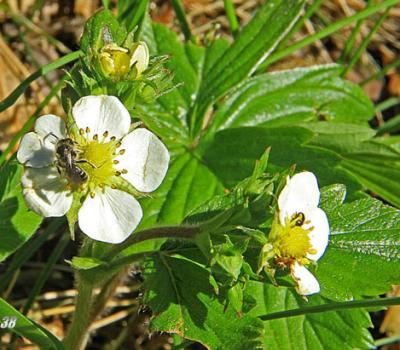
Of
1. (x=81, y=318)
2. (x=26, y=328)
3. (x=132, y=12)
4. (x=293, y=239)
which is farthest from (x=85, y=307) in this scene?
(x=132, y=12)

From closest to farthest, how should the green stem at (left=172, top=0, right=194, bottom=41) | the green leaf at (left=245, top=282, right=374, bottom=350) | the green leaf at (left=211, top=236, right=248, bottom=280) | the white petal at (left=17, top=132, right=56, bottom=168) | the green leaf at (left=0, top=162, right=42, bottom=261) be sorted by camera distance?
1. the green leaf at (left=211, top=236, right=248, bottom=280)
2. the white petal at (left=17, top=132, right=56, bottom=168)
3. the green leaf at (left=0, top=162, right=42, bottom=261)
4. the green leaf at (left=245, top=282, right=374, bottom=350)
5. the green stem at (left=172, top=0, right=194, bottom=41)

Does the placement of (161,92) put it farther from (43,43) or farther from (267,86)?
(43,43)

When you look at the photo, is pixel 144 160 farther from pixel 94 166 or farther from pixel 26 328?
pixel 26 328

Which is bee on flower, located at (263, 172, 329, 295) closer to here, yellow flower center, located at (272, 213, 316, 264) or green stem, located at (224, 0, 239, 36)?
yellow flower center, located at (272, 213, 316, 264)

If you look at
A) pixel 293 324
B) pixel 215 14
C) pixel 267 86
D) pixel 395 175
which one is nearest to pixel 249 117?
pixel 267 86

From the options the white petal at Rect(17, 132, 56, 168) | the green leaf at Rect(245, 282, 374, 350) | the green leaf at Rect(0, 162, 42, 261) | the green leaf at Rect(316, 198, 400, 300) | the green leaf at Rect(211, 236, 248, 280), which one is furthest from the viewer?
the green leaf at Rect(245, 282, 374, 350)

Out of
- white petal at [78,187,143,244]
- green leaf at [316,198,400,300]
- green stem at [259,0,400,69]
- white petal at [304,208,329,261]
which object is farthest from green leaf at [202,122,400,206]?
white petal at [78,187,143,244]

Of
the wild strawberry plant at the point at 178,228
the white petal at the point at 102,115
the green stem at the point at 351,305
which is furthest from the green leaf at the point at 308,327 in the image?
the white petal at the point at 102,115
